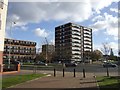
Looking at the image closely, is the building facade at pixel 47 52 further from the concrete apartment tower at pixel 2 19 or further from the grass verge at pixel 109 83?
the grass verge at pixel 109 83

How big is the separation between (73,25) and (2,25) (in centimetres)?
11754

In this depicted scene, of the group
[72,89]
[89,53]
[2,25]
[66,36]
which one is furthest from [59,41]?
[72,89]

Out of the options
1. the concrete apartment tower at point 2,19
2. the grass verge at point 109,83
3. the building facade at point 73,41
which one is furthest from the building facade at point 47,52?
the grass verge at point 109,83

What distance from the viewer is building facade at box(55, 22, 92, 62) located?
141 metres

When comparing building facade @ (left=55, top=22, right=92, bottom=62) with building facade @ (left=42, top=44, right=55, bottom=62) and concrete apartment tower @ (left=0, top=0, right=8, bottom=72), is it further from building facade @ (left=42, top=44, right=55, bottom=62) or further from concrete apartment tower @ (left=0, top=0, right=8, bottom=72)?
concrete apartment tower @ (left=0, top=0, right=8, bottom=72)

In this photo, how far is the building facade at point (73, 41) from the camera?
14088cm

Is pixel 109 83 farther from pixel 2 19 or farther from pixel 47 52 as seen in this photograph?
pixel 47 52

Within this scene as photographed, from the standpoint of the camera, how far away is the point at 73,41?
143750 mm

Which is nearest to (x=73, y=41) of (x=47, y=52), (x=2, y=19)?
(x=47, y=52)

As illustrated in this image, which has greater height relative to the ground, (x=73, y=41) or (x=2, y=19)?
(x=73, y=41)

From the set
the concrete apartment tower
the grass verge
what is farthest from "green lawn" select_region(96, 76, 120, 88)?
the concrete apartment tower

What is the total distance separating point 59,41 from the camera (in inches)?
5817

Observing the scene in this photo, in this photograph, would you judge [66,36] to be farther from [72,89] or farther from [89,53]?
[72,89]

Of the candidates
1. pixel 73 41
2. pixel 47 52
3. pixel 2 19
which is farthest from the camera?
pixel 73 41
